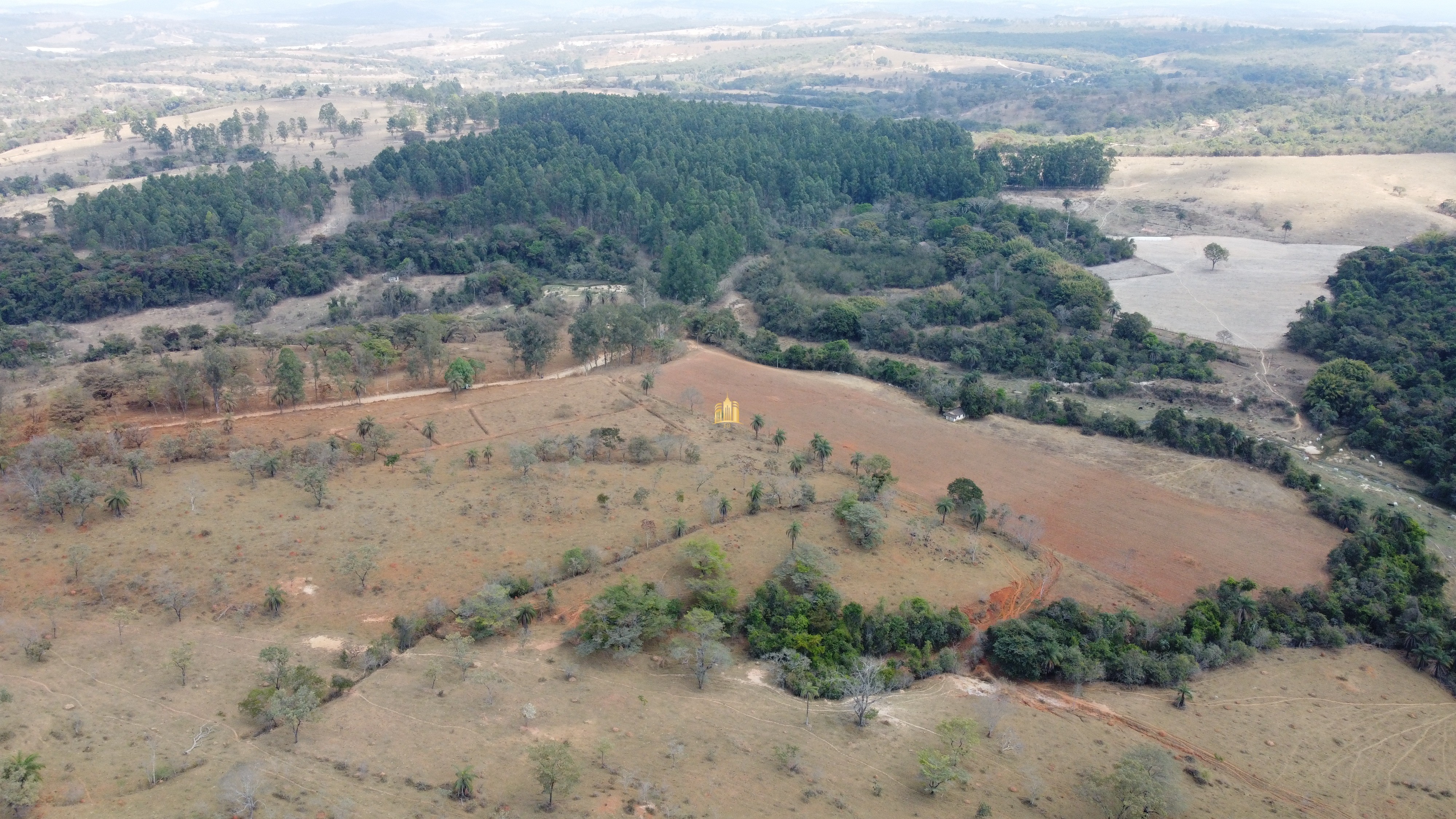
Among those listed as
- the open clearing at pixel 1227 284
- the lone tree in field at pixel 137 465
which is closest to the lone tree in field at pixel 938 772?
the lone tree in field at pixel 137 465

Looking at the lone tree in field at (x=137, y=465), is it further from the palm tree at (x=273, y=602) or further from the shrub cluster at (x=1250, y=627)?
the shrub cluster at (x=1250, y=627)

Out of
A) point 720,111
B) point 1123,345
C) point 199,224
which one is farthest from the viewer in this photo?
point 720,111

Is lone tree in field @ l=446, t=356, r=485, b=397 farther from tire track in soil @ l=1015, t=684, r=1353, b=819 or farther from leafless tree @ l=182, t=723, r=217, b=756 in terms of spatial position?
tire track in soil @ l=1015, t=684, r=1353, b=819

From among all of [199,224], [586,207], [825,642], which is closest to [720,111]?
[586,207]

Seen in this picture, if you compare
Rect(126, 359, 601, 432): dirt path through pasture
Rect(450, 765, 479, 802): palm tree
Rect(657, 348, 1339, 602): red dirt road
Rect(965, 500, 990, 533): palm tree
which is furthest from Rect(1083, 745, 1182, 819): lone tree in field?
Rect(126, 359, 601, 432): dirt path through pasture

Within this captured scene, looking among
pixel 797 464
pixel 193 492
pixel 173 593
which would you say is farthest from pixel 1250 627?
pixel 193 492

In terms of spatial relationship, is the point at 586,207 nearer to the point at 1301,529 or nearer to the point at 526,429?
the point at 526,429

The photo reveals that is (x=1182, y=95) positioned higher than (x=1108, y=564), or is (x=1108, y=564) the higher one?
(x=1182, y=95)
